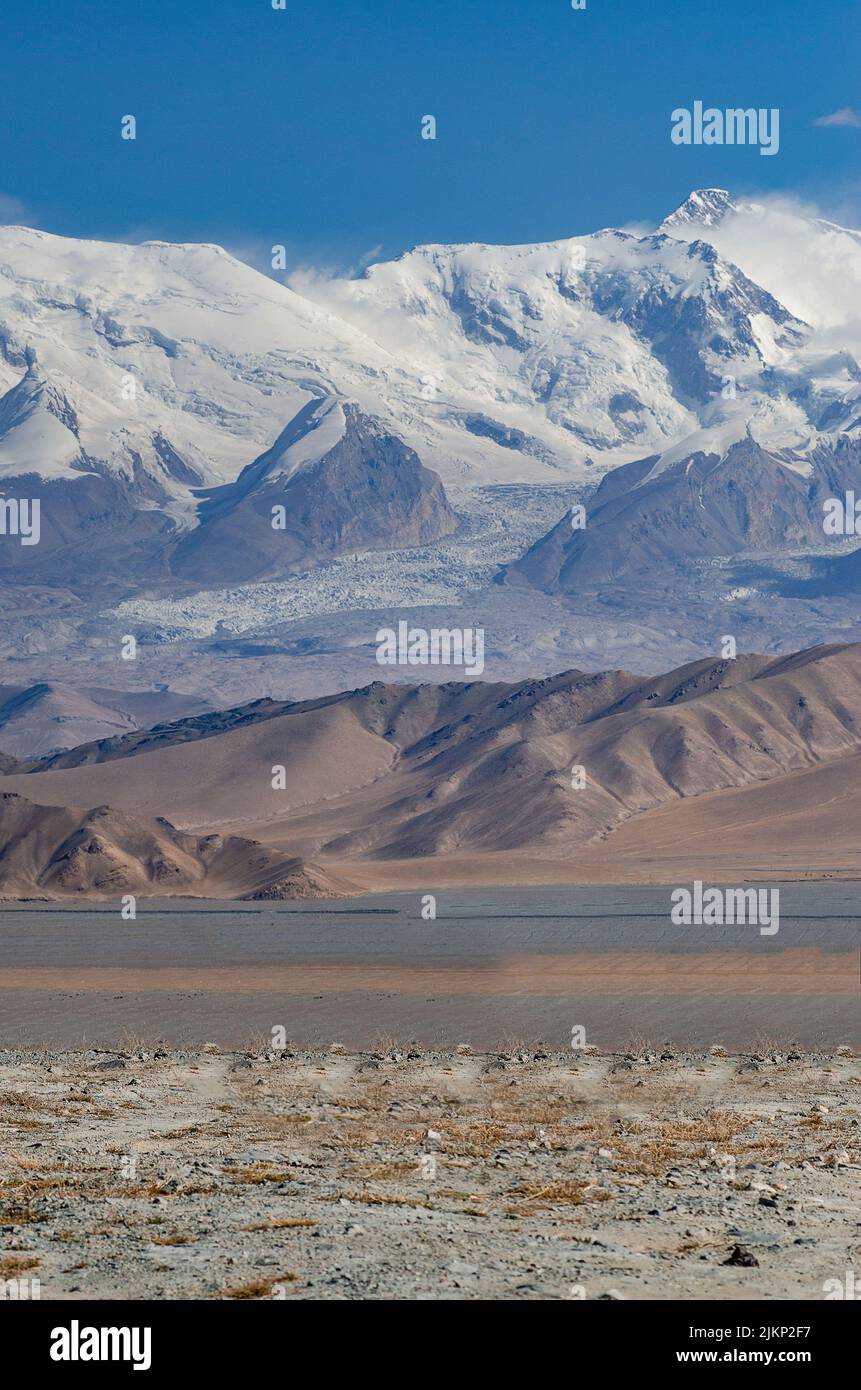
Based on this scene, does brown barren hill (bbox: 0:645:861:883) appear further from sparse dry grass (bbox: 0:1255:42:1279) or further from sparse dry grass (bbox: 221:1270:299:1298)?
sparse dry grass (bbox: 221:1270:299:1298)

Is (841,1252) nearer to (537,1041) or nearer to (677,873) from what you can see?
(537,1041)

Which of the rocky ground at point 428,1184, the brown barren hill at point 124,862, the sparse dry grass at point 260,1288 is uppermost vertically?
the brown barren hill at point 124,862

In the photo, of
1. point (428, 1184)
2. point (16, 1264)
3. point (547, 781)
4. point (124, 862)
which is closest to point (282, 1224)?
point (16, 1264)

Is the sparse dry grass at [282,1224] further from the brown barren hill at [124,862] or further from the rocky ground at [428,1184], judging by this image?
the brown barren hill at [124,862]

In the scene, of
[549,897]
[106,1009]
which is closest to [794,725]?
[549,897]

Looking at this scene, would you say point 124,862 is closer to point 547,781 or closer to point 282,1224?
point 547,781

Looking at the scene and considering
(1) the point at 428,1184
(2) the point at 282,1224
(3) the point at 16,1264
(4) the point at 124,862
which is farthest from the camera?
(4) the point at 124,862

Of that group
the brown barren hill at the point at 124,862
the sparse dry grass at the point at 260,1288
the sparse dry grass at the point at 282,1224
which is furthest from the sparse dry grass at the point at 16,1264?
the brown barren hill at the point at 124,862

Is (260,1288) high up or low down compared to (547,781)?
down

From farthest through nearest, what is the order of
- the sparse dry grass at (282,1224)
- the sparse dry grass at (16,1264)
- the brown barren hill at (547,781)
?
the brown barren hill at (547,781) < the sparse dry grass at (282,1224) < the sparse dry grass at (16,1264)

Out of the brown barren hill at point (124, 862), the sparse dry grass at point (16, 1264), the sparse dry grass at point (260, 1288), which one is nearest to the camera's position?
the sparse dry grass at point (260, 1288)
